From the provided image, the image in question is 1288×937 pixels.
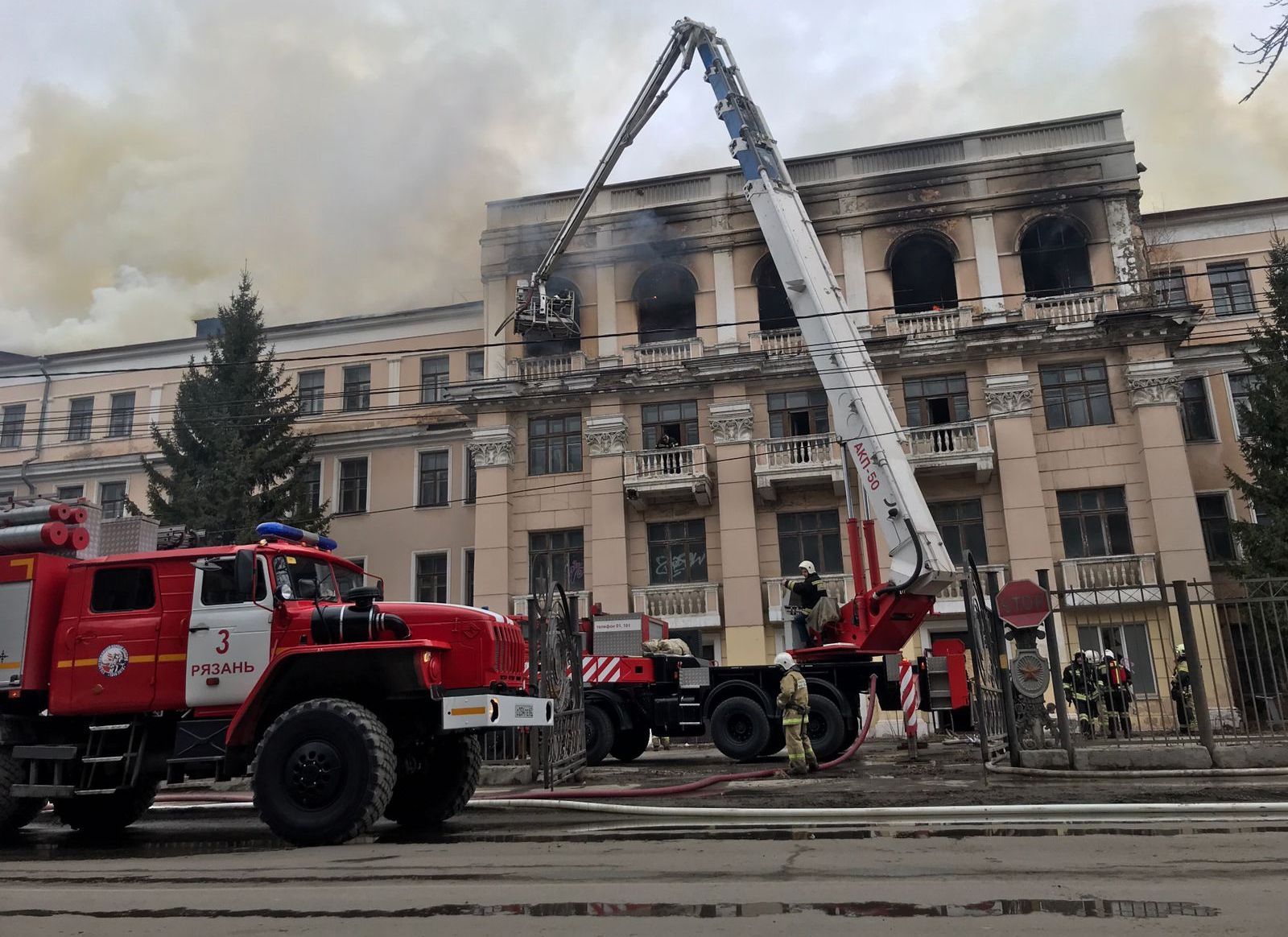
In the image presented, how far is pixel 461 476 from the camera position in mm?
31781

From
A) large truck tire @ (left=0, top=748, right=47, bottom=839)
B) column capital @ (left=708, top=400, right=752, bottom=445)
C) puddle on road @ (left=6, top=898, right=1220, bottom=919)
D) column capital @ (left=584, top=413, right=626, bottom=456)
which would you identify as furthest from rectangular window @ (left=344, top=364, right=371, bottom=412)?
puddle on road @ (left=6, top=898, right=1220, bottom=919)

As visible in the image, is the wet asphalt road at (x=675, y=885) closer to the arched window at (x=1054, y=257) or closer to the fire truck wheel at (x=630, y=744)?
the fire truck wheel at (x=630, y=744)

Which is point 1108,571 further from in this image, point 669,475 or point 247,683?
point 247,683

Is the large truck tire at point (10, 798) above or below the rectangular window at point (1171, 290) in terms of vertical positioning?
below

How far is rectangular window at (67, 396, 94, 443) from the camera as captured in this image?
3568 cm

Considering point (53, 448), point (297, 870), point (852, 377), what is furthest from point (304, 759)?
point (53, 448)

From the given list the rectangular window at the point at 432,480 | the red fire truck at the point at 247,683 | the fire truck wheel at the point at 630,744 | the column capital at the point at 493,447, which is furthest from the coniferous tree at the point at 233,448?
the red fire truck at the point at 247,683

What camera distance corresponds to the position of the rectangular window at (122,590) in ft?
31.3

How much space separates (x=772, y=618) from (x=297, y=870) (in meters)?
20.4

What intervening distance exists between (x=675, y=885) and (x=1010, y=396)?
76.9ft

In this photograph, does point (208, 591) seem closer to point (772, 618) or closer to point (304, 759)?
point (304, 759)

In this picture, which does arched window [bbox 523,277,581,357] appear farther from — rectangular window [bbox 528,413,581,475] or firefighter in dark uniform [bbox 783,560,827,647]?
firefighter in dark uniform [bbox 783,560,827,647]

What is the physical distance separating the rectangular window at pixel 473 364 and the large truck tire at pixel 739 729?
19278 millimetres

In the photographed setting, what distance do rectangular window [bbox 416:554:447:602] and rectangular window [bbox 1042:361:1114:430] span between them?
19.2 metres
